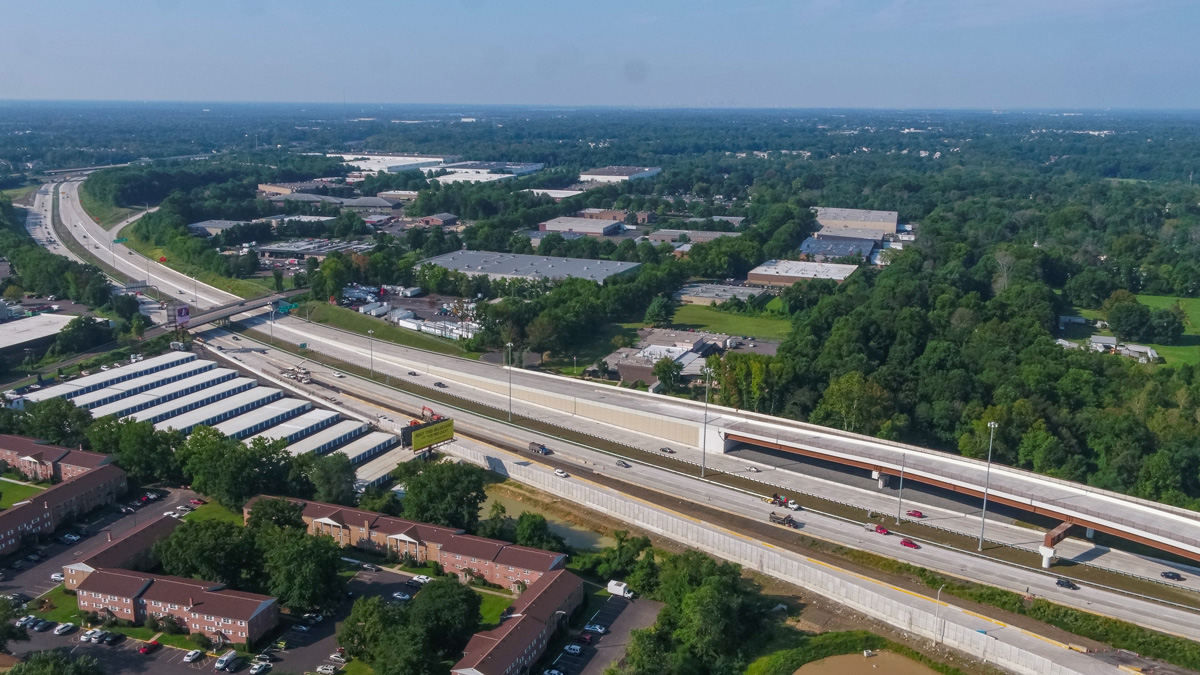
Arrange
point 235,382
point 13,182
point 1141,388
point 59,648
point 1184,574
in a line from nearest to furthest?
point 59,648, point 1184,574, point 1141,388, point 235,382, point 13,182

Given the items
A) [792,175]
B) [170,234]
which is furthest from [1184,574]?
[792,175]

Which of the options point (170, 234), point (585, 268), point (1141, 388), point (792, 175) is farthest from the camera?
point (792, 175)

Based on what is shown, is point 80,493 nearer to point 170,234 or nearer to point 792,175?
point 170,234

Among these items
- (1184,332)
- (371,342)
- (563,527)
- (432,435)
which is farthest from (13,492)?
(1184,332)

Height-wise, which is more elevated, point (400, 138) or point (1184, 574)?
point (400, 138)

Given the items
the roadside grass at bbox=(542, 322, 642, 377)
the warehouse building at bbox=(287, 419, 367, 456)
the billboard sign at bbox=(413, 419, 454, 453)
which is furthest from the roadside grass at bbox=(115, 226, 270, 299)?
the billboard sign at bbox=(413, 419, 454, 453)

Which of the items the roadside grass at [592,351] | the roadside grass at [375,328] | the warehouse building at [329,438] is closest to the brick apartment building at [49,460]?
the warehouse building at [329,438]
